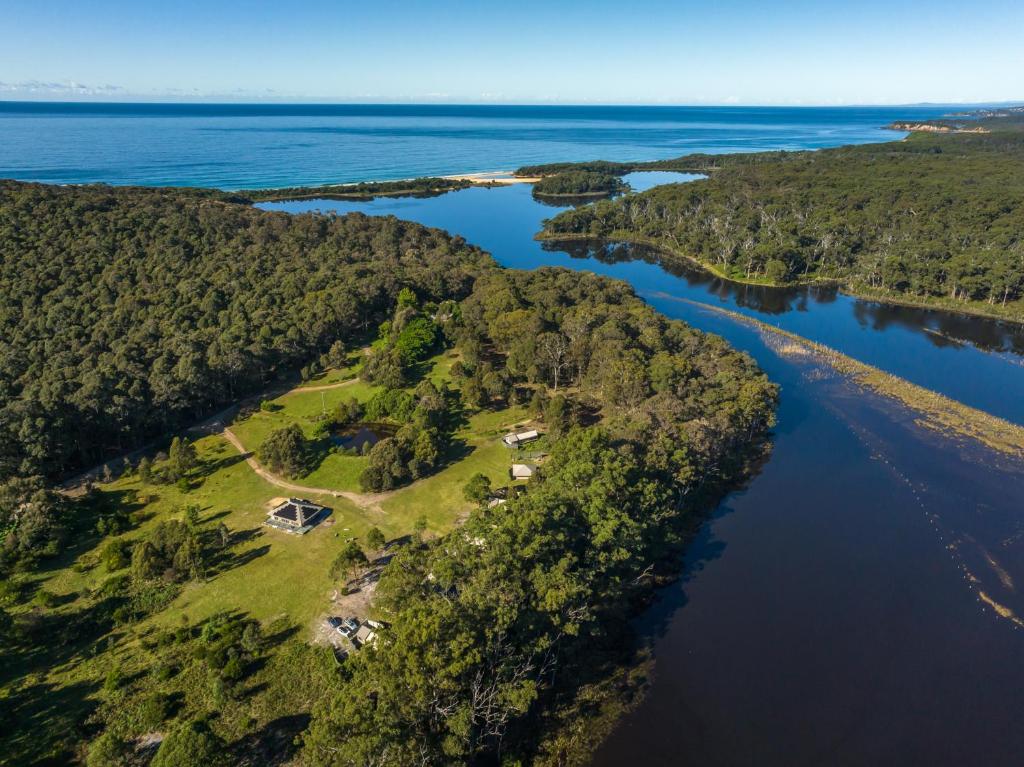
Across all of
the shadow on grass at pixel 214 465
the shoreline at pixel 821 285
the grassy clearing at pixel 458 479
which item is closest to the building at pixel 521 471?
the grassy clearing at pixel 458 479

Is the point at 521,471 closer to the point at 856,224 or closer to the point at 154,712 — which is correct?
the point at 154,712

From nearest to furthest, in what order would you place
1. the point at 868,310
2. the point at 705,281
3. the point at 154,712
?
the point at 154,712 → the point at 868,310 → the point at 705,281

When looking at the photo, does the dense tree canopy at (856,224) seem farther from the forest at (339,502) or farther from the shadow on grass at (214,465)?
the shadow on grass at (214,465)

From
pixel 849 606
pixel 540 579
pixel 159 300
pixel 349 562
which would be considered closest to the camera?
pixel 540 579

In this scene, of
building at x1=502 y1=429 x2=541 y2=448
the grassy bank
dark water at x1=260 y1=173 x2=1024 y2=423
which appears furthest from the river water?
building at x1=502 y1=429 x2=541 y2=448

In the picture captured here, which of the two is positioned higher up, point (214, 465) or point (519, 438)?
point (519, 438)

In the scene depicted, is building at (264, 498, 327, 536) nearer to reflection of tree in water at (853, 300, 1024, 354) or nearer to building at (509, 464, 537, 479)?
building at (509, 464, 537, 479)

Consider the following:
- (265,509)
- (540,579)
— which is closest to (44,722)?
(265,509)
